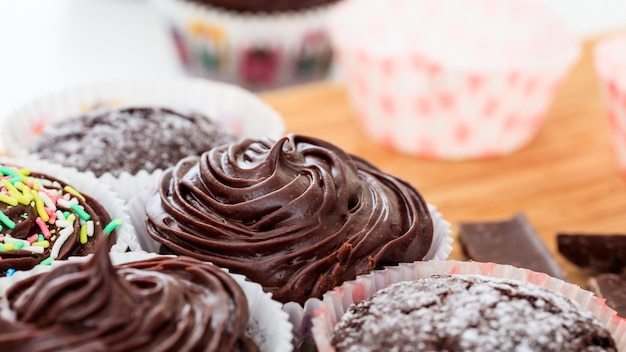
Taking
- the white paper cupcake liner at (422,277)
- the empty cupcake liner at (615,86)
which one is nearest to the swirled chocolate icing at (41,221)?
the white paper cupcake liner at (422,277)

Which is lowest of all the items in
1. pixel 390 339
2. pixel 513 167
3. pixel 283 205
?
pixel 513 167

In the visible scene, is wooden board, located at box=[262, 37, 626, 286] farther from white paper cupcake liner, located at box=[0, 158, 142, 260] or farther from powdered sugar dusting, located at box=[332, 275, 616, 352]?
white paper cupcake liner, located at box=[0, 158, 142, 260]

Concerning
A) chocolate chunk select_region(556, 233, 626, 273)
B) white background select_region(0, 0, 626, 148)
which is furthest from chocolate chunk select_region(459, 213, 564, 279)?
white background select_region(0, 0, 626, 148)

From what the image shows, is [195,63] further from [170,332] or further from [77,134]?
[170,332]

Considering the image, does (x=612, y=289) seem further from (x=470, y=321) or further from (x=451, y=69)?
(x=451, y=69)

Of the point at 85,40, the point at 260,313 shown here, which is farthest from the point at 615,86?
the point at 85,40

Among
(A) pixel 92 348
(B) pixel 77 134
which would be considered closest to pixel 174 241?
(A) pixel 92 348

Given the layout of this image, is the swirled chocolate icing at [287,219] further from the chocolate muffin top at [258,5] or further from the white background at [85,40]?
the white background at [85,40]
